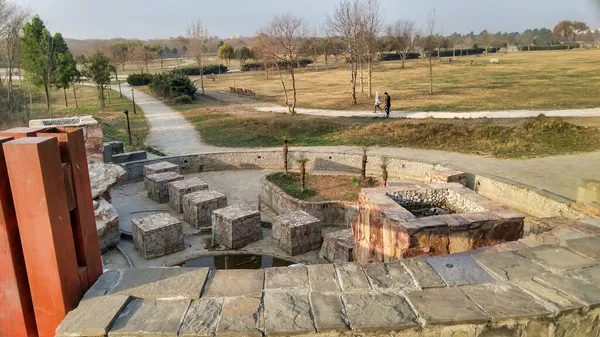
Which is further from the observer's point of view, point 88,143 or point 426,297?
point 88,143

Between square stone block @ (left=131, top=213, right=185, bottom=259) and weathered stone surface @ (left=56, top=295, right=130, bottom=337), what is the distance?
5724 millimetres

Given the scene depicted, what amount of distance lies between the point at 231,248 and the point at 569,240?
6.24 meters

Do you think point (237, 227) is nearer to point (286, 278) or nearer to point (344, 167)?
point (344, 167)

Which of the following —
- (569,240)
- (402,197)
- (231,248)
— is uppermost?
(569,240)

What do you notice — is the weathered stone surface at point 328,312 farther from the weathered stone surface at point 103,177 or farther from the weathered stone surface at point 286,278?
the weathered stone surface at point 103,177

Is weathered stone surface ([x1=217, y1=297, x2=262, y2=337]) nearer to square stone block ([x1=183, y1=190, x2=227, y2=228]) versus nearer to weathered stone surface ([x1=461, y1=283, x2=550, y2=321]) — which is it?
weathered stone surface ([x1=461, y1=283, x2=550, y2=321])

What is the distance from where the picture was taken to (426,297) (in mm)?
2613

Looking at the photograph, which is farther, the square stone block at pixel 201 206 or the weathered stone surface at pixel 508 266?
the square stone block at pixel 201 206

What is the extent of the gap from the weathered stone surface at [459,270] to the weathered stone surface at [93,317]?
1934 mm

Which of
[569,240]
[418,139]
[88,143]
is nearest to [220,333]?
[569,240]

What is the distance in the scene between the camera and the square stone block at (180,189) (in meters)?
10.4

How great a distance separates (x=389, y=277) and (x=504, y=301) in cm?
67

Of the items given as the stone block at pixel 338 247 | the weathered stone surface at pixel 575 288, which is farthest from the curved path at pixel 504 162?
the weathered stone surface at pixel 575 288

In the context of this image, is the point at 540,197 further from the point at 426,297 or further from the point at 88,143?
the point at 88,143
